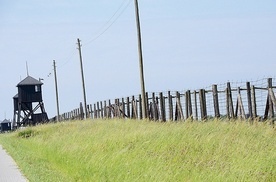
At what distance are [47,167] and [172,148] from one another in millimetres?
3289

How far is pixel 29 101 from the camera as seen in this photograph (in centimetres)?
7362

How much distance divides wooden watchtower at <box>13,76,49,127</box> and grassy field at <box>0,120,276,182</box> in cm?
5350

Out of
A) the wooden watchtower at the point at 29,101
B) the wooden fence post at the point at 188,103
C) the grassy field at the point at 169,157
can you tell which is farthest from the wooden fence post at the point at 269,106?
the wooden watchtower at the point at 29,101

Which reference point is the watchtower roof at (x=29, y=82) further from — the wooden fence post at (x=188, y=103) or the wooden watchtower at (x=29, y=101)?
the wooden fence post at (x=188, y=103)

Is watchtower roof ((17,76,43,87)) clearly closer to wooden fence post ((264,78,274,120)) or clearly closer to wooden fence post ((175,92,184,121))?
wooden fence post ((175,92,184,121))

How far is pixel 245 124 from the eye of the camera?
65.5 feet

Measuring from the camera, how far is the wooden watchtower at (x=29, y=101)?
7381 cm

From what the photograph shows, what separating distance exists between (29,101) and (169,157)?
60345 millimetres

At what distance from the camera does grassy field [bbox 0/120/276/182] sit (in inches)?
468

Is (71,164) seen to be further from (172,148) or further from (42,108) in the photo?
(42,108)

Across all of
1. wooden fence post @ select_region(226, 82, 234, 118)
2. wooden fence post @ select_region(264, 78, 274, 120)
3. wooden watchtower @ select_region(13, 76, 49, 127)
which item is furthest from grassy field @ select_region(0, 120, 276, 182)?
wooden watchtower @ select_region(13, 76, 49, 127)

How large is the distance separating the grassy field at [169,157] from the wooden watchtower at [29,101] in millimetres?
53498

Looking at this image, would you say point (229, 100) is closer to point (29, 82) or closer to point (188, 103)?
point (188, 103)

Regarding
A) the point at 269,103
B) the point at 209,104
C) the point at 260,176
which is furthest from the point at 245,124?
the point at 260,176
